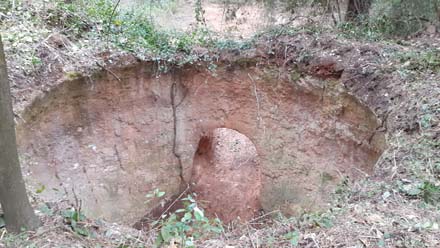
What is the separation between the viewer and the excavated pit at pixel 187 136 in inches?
233

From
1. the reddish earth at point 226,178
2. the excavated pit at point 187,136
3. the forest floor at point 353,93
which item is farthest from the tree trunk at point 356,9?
the reddish earth at point 226,178

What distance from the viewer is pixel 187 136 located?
25.4 ft

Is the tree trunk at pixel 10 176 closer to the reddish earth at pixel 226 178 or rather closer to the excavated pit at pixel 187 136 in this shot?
the excavated pit at pixel 187 136

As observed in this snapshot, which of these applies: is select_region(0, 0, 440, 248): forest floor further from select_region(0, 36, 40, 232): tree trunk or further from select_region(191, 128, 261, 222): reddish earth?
select_region(191, 128, 261, 222): reddish earth

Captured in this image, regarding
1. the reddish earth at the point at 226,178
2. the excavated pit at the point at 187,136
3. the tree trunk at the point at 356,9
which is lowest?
the reddish earth at the point at 226,178

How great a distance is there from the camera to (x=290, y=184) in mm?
7480

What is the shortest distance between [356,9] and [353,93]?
8.81 ft

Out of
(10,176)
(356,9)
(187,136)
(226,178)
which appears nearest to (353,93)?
(356,9)

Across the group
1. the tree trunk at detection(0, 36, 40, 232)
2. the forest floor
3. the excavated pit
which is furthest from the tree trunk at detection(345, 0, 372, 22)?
the tree trunk at detection(0, 36, 40, 232)

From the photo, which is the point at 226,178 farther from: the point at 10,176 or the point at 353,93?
the point at 10,176

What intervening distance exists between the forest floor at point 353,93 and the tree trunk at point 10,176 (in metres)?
0.10

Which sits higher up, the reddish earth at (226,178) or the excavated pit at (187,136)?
the excavated pit at (187,136)

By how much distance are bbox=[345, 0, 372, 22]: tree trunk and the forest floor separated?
0.92 meters

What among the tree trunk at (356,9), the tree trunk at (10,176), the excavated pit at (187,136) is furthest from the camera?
the tree trunk at (356,9)
